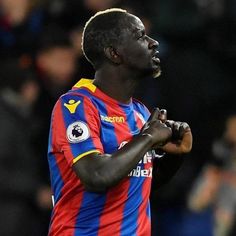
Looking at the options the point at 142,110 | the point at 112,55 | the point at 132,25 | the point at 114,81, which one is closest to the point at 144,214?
the point at 142,110

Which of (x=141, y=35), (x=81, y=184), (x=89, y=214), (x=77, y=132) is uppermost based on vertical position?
(x=141, y=35)

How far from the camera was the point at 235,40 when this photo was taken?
8227 mm

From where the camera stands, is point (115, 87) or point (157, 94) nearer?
point (115, 87)

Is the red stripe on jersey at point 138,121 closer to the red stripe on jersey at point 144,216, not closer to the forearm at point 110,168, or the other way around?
the red stripe on jersey at point 144,216

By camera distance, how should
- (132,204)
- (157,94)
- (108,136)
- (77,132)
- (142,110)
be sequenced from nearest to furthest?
(77,132)
(108,136)
(132,204)
(142,110)
(157,94)

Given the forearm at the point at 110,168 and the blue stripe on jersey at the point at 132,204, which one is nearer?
the forearm at the point at 110,168

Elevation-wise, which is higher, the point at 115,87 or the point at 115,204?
the point at 115,87

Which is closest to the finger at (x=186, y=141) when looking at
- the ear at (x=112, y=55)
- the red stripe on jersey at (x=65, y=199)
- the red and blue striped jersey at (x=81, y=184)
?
the red and blue striped jersey at (x=81, y=184)

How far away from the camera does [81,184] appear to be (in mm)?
4371

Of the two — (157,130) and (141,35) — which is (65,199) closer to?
(157,130)

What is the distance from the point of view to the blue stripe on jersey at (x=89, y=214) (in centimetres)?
439

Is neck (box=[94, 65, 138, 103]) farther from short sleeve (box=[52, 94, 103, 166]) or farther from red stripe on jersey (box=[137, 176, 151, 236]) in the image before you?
red stripe on jersey (box=[137, 176, 151, 236])

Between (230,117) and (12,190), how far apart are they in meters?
2.03

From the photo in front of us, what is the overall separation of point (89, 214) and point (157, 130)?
508 mm
